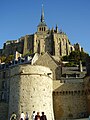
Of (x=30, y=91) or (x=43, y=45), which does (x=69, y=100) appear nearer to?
(x=30, y=91)

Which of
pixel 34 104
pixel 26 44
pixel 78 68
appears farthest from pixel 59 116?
pixel 26 44

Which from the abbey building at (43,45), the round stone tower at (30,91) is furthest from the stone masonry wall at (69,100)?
the abbey building at (43,45)

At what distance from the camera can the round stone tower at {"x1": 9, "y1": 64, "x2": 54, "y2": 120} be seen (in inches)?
1197

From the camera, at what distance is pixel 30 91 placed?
3067 centimetres

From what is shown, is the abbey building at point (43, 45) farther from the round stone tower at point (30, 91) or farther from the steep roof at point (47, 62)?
the round stone tower at point (30, 91)

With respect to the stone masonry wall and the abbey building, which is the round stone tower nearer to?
the stone masonry wall

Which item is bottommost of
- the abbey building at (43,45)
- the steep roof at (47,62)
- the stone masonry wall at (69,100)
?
the stone masonry wall at (69,100)

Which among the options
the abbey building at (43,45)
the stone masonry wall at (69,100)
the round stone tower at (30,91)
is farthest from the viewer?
the abbey building at (43,45)

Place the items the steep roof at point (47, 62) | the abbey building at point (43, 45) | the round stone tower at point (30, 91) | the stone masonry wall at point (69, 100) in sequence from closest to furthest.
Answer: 1. the round stone tower at point (30, 91)
2. the stone masonry wall at point (69, 100)
3. the steep roof at point (47, 62)
4. the abbey building at point (43, 45)

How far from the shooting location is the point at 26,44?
92438mm

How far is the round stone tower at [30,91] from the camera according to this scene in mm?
30406

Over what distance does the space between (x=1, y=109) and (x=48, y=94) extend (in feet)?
25.7

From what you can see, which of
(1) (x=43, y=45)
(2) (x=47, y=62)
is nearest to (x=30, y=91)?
(2) (x=47, y=62)

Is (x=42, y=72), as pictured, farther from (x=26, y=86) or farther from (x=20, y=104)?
(x=20, y=104)
